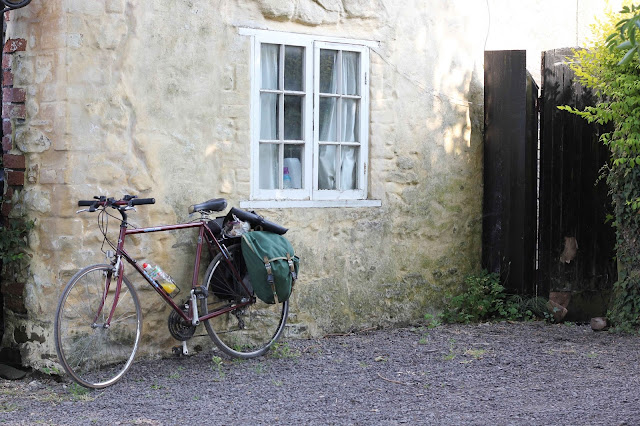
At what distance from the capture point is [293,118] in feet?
23.0

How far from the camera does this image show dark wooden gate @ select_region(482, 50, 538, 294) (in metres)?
7.93

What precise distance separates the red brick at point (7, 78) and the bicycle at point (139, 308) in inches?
43.4

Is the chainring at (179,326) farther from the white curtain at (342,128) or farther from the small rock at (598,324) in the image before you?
the small rock at (598,324)

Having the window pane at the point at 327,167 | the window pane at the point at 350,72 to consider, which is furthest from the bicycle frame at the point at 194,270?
the window pane at the point at 350,72

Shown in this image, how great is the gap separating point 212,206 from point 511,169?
3.13 meters

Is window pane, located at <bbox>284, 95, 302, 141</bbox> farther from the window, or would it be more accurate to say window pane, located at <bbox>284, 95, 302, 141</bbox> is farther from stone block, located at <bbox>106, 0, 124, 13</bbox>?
stone block, located at <bbox>106, 0, 124, 13</bbox>

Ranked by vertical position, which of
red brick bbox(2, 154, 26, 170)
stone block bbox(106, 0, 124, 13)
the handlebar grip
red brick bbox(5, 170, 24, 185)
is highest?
stone block bbox(106, 0, 124, 13)

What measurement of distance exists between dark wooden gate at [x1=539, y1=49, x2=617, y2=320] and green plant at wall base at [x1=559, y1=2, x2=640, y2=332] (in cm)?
33

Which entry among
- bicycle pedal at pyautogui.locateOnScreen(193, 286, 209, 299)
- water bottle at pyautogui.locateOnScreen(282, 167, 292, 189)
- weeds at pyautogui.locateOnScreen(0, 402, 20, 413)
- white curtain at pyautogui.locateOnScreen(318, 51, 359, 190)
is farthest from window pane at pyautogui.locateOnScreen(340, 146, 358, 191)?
weeds at pyautogui.locateOnScreen(0, 402, 20, 413)

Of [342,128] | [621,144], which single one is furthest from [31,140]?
[621,144]

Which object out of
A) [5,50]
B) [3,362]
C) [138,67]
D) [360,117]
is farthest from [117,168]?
[360,117]

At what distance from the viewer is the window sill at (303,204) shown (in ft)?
22.1

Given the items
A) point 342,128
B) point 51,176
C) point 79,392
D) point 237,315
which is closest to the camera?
point 79,392

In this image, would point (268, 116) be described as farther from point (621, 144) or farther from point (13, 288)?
point (621, 144)
